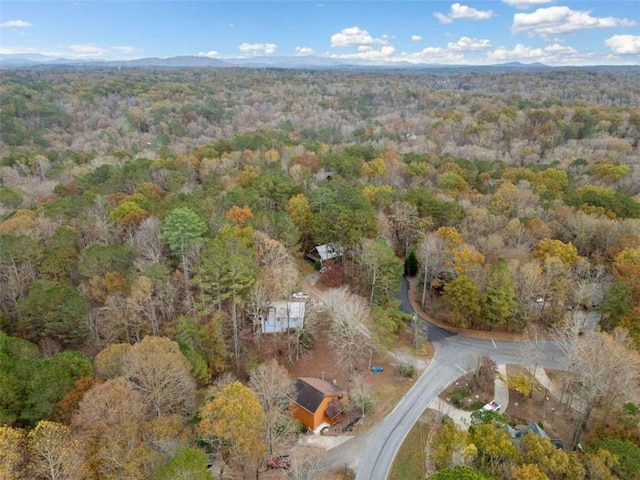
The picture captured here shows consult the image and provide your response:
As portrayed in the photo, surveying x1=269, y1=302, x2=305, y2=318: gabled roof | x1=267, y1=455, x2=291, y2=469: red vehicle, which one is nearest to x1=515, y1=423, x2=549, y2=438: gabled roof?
x1=267, y1=455, x2=291, y2=469: red vehicle

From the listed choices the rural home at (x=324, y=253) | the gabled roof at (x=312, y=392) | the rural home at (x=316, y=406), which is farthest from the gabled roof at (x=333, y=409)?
the rural home at (x=324, y=253)

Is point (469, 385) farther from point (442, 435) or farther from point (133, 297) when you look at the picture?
point (133, 297)

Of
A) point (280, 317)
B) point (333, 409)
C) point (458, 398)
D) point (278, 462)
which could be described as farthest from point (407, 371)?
point (278, 462)

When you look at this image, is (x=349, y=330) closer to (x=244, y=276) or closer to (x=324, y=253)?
(x=244, y=276)

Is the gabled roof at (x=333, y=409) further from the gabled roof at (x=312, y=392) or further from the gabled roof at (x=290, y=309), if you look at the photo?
the gabled roof at (x=290, y=309)

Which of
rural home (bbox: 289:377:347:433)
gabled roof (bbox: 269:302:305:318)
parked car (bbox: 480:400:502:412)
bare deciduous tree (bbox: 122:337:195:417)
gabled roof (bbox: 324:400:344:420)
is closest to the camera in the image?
bare deciduous tree (bbox: 122:337:195:417)

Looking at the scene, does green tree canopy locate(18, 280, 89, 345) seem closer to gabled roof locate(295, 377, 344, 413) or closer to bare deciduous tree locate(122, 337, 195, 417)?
bare deciduous tree locate(122, 337, 195, 417)

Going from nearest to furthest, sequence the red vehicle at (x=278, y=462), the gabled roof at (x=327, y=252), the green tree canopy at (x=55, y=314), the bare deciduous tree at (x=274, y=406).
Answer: the bare deciduous tree at (x=274, y=406)
the red vehicle at (x=278, y=462)
the green tree canopy at (x=55, y=314)
the gabled roof at (x=327, y=252)
